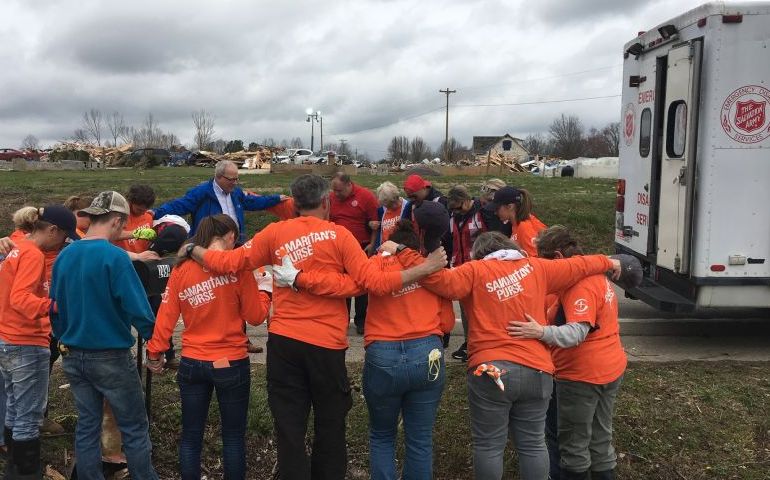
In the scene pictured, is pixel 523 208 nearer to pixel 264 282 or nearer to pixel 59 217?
pixel 264 282

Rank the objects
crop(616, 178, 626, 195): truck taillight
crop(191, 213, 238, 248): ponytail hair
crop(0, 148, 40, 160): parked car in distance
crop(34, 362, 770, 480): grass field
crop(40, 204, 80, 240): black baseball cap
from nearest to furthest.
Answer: crop(191, 213, 238, 248): ponytail hair
crop(40, 204, 80, 240): black baseball cap
crop(34, 362, 770, 480): grass field
crop(616, 178, 626, 195): truck taillight
crop(0, 148, 40, 160): parked car in distance

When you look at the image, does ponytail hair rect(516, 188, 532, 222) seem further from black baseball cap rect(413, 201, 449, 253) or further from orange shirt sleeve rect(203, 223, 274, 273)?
orange shirt sleeve rect(203, 223, 274, 273)

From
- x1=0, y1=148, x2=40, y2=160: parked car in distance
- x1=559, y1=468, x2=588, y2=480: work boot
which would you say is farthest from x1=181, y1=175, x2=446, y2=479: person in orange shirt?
x1=0, y1=148, x2=40, y2=160: parked car in distance

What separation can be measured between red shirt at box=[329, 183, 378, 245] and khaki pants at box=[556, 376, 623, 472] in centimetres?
358

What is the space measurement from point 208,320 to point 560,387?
78.5 inches

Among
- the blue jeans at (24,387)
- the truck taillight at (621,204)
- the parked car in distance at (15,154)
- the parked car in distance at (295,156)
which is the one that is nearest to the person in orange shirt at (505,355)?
the blue jeans at (24,387)

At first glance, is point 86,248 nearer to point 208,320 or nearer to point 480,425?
point 208,320

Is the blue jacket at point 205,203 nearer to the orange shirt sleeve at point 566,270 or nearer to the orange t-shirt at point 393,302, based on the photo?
the orange t-shirt at point 393,302

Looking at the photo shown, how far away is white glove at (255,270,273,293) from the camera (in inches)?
154

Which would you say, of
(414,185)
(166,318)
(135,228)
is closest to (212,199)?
(135,228)

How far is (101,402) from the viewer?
350 cm

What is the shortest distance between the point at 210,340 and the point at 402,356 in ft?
3.52

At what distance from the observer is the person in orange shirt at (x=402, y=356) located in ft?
10.6

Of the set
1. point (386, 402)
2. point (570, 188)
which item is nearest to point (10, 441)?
point (386, 402)
